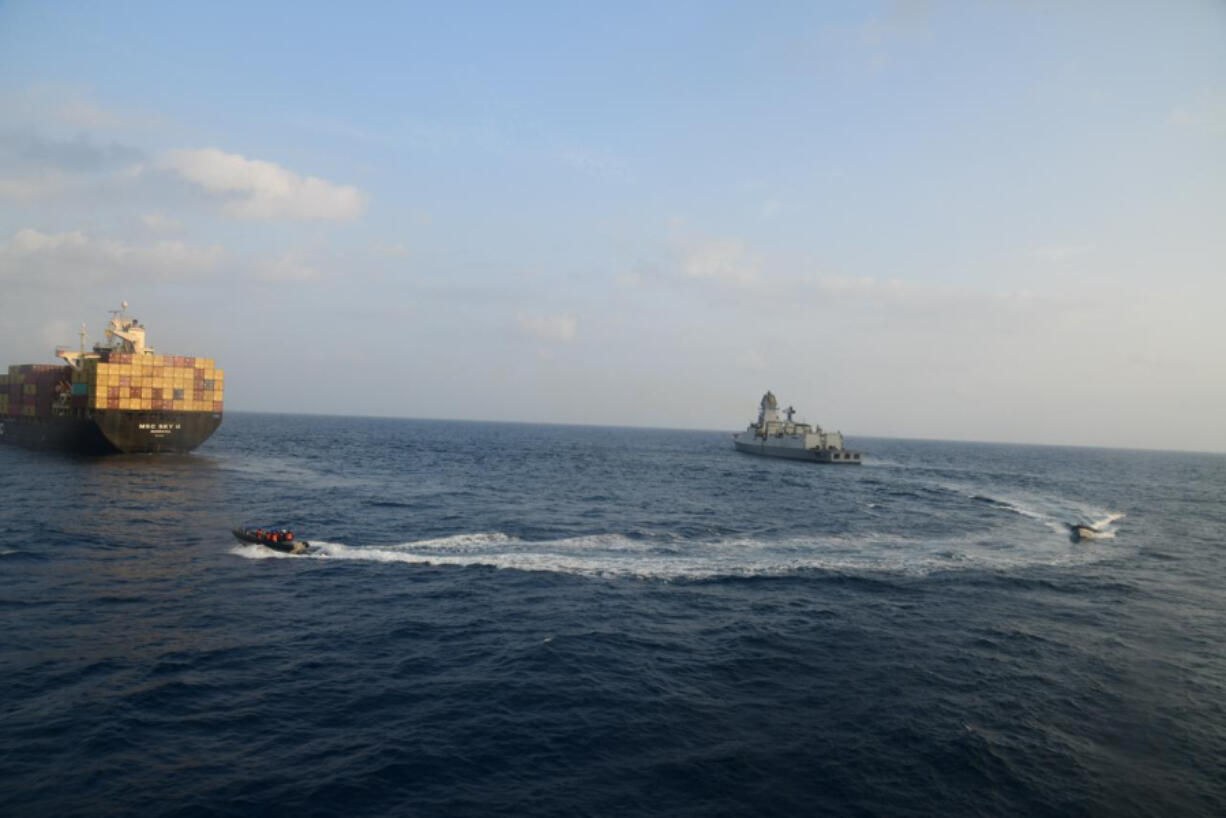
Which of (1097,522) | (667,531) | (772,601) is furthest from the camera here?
(1097,522)

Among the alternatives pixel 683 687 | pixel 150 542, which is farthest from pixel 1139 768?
pixel 150 542

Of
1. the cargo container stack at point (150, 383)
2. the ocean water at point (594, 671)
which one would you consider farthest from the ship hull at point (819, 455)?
the cargo container stack at point (150, 383)

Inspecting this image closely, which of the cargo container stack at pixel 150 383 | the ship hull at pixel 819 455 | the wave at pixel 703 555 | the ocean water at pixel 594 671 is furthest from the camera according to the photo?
the ship hull at pixel 819 455

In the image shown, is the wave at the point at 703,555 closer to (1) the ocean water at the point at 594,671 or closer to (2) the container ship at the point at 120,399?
(1) the ocean water at the point at 594,671

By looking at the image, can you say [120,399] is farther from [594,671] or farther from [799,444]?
[799,444]

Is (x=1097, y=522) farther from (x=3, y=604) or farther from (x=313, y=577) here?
(x=3, y=604)

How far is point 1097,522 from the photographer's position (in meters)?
77.1

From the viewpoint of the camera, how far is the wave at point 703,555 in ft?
150

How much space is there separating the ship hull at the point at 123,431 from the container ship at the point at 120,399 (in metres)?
0.13

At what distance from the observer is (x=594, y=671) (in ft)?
92.3

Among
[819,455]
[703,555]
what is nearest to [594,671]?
[703,555]

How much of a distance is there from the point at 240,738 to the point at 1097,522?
89.7 m

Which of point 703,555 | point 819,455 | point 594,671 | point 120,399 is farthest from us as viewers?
point 819,455

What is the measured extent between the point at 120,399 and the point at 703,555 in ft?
326
